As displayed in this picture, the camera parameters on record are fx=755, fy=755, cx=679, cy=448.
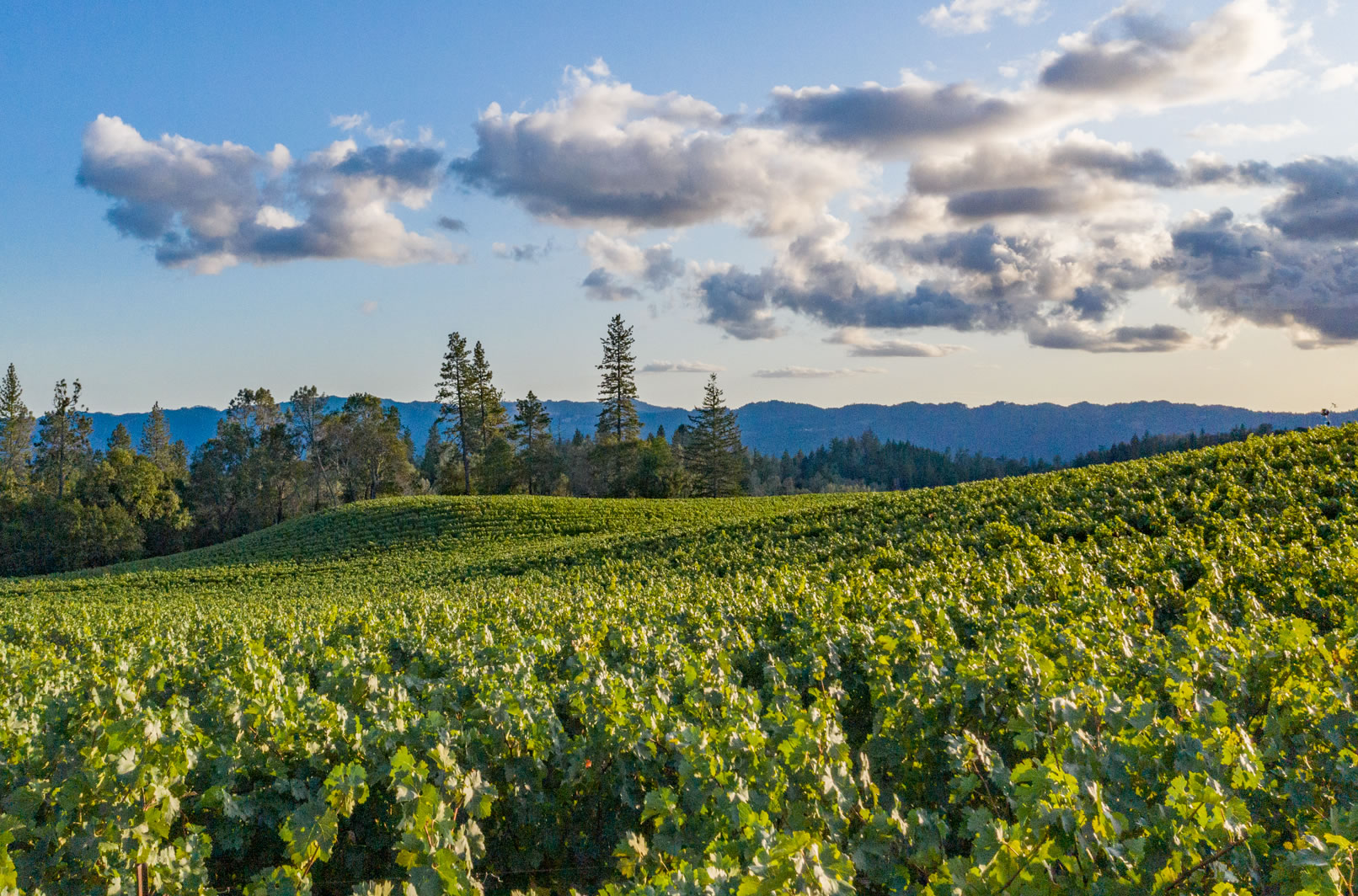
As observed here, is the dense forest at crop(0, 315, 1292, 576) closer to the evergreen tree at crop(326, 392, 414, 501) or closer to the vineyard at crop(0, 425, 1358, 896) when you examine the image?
the evergreen tree at crop(326, 392, 414, 501)

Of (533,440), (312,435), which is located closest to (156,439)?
(312,435)

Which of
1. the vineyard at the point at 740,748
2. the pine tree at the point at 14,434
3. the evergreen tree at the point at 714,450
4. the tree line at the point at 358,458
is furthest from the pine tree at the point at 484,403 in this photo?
the vineyard at the point at 740,748

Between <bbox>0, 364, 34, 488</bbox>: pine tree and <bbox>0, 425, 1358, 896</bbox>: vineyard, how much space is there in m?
91.1

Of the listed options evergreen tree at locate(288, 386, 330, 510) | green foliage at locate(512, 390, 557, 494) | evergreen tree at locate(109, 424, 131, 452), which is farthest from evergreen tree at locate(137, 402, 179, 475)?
green foliage at locate(512, 390, 557, 494)

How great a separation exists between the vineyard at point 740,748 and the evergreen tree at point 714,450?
71221 millimetres

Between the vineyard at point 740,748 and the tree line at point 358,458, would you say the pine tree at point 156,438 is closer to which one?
the tree line at point 358,458

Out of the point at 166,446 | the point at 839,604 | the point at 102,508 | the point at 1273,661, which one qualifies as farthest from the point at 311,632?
the point at 166,446

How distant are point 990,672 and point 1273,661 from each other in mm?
1816

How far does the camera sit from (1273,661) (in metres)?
4.95

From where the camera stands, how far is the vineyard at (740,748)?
2.95m

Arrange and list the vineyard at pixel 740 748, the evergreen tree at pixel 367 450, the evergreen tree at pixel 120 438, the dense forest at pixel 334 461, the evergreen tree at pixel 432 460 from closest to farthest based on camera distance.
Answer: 1. the vineyard at pixel 740 748
2. the dense forest at pixel 334 461
3. the evergreen tree at pixel 367 450
4. the evergreen tree at pixel 120 438
5. the evergreen tree at pixel 432 460

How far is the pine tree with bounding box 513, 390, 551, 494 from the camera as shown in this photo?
3098 inches

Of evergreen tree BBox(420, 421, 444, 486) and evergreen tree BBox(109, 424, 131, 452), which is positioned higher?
evergreen tree BBox(109, 424, 131, 452)

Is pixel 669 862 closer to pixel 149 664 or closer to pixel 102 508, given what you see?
pixel 149 664
